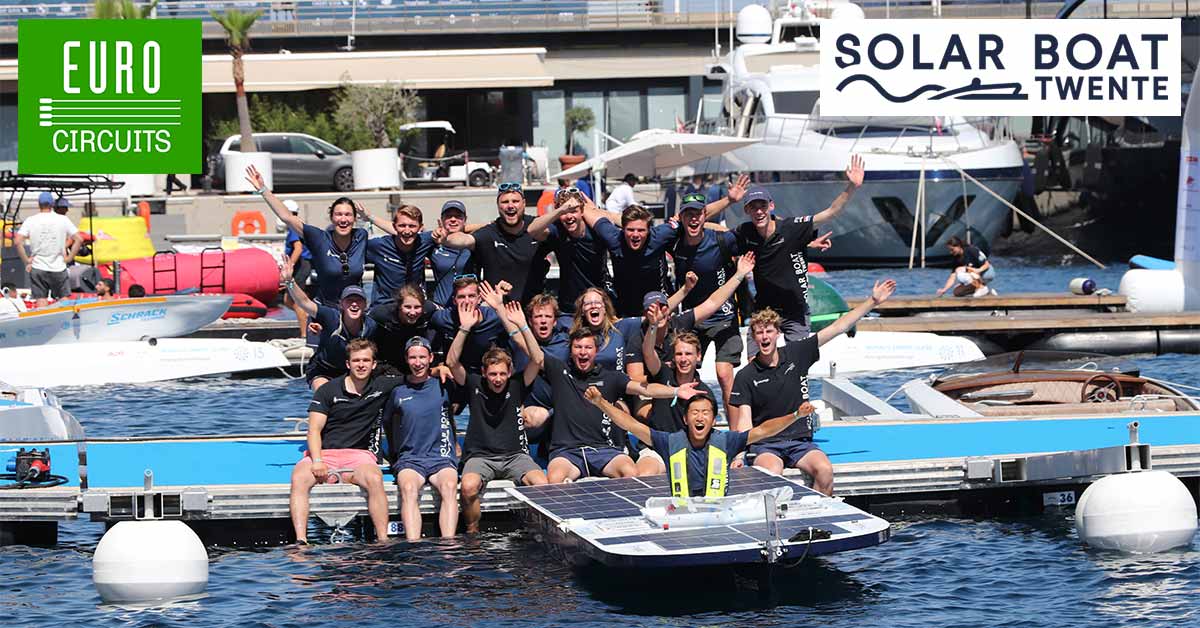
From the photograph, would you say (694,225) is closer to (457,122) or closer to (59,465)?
(59,465)

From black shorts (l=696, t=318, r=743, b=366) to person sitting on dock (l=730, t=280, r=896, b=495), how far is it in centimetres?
96

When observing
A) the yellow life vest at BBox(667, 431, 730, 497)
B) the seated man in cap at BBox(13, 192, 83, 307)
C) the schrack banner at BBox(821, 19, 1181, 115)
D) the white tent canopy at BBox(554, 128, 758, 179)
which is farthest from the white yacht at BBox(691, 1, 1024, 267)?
the yellow life vest at BBox(667, 431, 730, 497)

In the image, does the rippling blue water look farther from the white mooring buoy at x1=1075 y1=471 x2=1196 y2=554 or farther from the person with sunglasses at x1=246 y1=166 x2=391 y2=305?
the person with sunglasses at x1=246 y1=166 x2=391 y2=305

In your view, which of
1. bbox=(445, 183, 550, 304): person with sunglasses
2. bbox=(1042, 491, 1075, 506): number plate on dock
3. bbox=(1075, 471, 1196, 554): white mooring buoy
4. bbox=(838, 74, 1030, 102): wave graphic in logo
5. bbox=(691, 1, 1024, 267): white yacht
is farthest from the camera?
bbox=(691, 1, 1024, 267): white yacht

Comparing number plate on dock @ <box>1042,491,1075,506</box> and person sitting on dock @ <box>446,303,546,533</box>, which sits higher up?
person sitting on dock @ <box>446,303,546,533</box>

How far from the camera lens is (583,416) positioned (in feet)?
38.3

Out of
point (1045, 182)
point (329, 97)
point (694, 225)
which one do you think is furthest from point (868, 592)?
point (329, 97)

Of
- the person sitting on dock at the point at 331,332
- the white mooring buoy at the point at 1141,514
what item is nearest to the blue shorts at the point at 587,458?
the person sitting on dock at the point at 331,332

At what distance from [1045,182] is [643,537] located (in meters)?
32.9

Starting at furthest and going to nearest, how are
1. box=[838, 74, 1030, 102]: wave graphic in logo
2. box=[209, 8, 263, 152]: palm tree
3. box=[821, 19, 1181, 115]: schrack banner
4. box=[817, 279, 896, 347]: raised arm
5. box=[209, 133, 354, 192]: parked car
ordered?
box=[209, 8, 263, 152]: palm tree < box=[209, 133, 354, 192]: parked car < box=[838, 74, 1030, 102]: wave graphic in logo < box=[821, 19, 1181, 115]: schrack banner < box=[817, 279, 896, 347]: raised arm

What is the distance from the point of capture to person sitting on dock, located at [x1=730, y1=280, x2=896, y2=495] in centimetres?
1169

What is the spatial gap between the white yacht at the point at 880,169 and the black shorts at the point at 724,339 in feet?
71.5

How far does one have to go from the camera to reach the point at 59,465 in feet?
42.0

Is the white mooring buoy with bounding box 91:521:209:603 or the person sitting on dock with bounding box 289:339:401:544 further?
the person sitting on dock with bounding box 289:339:401:544
